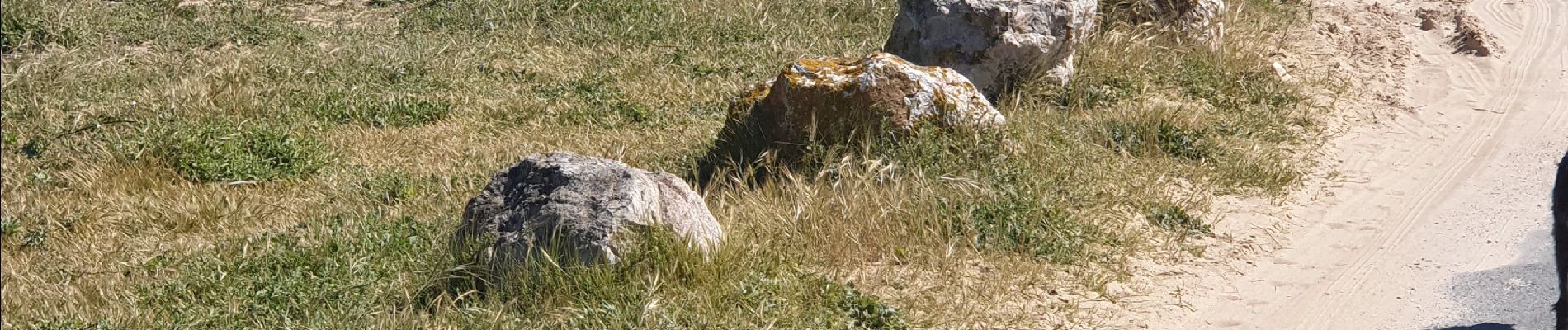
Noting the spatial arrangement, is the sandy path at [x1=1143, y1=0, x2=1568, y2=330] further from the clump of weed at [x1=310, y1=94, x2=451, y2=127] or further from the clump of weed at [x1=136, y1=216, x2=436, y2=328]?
the clump of weed at [x1=310, y1=94, x2=451, y2=127]

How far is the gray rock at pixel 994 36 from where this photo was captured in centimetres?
902

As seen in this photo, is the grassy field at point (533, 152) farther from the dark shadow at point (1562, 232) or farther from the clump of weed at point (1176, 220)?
the dark shadow at point (1562, 232)

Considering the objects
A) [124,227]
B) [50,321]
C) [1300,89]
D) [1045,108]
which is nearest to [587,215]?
[50,321]

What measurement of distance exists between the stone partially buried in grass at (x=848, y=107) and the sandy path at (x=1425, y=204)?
184 centimetres

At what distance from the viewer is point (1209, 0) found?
10586 millimetres

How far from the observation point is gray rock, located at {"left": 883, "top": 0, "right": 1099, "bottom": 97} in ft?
29.6

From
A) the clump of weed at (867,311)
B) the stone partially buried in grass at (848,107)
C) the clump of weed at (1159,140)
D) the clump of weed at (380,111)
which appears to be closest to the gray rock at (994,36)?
the clump of weed at (1159,140)

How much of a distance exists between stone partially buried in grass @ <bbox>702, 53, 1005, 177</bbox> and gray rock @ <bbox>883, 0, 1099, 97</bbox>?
3.89ft

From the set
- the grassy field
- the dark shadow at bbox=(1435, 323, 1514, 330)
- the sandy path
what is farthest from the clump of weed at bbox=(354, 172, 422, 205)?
the dark shadow at bbox=(1435, 323, 1514, 330)

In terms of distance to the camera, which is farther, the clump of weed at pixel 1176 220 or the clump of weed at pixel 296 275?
the clump of weed at pixel 1176 220

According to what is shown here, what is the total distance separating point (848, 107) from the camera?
24.9 feet

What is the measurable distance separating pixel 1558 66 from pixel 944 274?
22.5 ft

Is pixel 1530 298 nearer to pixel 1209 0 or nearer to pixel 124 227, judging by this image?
pixel 1209 0

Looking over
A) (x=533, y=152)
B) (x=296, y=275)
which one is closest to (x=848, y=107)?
(x=533, y=152)
